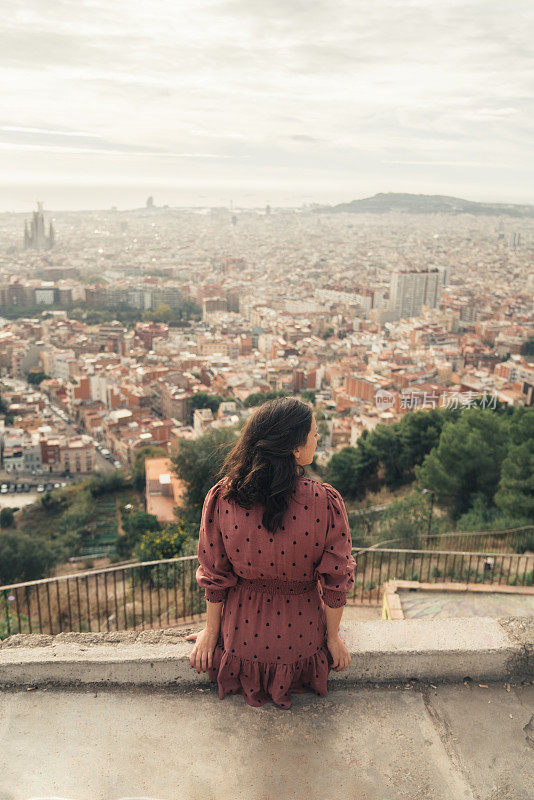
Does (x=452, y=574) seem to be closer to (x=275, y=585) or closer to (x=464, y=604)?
(x=464, y=604)

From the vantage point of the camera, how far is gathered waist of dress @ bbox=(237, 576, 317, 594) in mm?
1081

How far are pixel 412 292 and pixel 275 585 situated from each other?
36.8 metres

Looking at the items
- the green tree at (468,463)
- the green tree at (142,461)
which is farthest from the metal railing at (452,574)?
the green tree at (142,461)

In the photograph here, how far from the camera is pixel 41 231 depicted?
55.7 m

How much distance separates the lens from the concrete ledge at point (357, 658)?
116cm

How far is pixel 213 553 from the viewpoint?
1.07m

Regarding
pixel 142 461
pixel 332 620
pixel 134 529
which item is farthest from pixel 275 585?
pixel 142 461

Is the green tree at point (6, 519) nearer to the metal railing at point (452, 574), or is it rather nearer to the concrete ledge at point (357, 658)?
the metal railing at point (452, 574)

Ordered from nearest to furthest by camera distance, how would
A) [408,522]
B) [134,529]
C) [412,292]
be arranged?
[408,522] → [134,529] → [412,292]

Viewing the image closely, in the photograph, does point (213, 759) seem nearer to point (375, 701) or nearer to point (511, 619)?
point (375, 701)

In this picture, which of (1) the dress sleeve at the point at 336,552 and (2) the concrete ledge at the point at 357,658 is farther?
(2) the concrete ledge at the point at 357,658

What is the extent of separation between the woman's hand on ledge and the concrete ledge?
29mm

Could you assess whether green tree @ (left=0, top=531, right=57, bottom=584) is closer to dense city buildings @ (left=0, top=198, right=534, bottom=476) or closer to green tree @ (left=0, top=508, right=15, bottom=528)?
dense city buildings @ (left=0, top=198, right=534, bottom=476)

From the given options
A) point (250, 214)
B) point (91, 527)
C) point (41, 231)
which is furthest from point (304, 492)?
point (250, 214)
